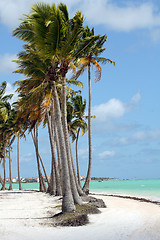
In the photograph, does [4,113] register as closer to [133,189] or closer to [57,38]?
[57,38]

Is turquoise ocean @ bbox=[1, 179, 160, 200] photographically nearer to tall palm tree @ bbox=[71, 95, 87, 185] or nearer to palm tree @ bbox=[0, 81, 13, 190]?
tall palm tree @ bbox=[71, 95, 87, 185]

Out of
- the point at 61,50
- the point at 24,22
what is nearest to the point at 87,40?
the point at 61,50

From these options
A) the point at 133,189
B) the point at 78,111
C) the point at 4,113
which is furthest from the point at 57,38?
the point at 133,189

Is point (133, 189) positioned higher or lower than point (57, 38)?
lower

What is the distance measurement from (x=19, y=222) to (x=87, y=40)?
369 inches

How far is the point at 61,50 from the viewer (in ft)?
41.1

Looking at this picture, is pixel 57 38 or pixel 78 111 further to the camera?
pixel 78 111

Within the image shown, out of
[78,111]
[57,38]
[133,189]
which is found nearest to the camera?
[57,38]

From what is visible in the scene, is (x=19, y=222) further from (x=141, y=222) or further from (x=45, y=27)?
(x=45, y=27)

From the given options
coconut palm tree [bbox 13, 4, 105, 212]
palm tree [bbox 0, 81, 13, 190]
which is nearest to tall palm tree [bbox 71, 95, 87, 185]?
palm tree [bbox 0, 81, 13, 190]

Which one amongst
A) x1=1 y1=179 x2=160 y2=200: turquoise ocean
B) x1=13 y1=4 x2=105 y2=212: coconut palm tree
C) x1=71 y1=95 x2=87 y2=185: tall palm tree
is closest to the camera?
x1=13 y1=4 x2=105 y2=212: coconut palm tree

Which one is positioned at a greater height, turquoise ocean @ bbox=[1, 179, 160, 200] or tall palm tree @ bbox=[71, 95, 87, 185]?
tall palm tree @ bbox=[71, 95, 87, 185]

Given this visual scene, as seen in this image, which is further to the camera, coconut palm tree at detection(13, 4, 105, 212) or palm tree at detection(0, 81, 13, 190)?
palm tree at detection(0, 81, 13, 190)

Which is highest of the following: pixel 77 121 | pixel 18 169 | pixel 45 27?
pixel 45 27
